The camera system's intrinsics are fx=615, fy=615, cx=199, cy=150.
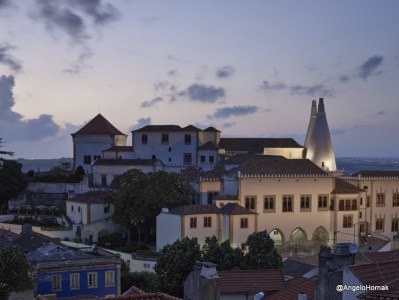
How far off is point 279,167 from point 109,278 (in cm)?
1748

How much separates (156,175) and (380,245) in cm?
1626

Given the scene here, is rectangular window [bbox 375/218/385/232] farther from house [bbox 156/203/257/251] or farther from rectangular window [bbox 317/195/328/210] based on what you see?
house [bbox 156/203/257/251]

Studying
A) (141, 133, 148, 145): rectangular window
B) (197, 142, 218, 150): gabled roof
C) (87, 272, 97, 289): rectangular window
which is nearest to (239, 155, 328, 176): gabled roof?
(197, 142, 218, 150): gabled roof

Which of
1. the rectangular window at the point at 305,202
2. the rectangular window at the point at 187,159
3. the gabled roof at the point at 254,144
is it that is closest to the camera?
the rectangular window at the point at 305,202

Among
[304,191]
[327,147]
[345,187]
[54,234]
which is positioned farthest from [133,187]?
[327,147]

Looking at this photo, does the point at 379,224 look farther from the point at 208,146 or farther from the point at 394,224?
the point at 208,146

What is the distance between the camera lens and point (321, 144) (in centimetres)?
5469

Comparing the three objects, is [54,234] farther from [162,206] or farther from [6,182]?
[6,182]

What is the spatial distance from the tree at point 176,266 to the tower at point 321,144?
26.9 meters

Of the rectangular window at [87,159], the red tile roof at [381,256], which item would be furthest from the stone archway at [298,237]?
the red tile roof at [381,256]

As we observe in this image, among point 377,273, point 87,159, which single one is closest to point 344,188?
point 87,159

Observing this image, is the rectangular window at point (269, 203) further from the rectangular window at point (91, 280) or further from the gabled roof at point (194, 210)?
the rectangular window at point (91, 280)

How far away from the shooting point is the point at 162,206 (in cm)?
4278

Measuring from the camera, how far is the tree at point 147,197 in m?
42.7
